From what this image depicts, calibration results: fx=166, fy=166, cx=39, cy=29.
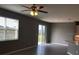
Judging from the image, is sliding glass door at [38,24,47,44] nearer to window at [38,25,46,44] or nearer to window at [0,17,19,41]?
window at [38,25,46,44]

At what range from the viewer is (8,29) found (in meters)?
6.70

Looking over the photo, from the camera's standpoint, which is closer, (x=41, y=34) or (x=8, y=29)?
(x=8, y=29)

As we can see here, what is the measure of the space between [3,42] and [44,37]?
383 cm

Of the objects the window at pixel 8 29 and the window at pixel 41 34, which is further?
the window at pixel 41 34

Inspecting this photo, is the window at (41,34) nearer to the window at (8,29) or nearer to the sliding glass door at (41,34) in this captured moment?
the sliding glass door at (41,34)

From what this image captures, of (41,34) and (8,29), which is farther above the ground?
(8,29)

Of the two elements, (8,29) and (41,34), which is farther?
(41,34)

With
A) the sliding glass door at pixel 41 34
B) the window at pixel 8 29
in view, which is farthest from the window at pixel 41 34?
the window at pixel 8 29

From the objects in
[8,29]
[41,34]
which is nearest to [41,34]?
[41,34]

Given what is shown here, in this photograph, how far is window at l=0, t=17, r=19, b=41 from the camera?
6410 mm

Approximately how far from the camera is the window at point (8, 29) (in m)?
6.41

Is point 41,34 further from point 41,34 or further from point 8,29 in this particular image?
point 8,29
